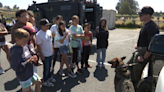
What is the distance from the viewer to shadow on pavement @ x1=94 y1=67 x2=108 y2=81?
373 cm

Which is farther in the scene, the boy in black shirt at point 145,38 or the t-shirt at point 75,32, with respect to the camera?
the t-shirt at point 75,32

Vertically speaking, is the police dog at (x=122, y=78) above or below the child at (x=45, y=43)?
below

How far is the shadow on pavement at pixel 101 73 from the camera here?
373 cm

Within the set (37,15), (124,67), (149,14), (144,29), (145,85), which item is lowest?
(145,85)

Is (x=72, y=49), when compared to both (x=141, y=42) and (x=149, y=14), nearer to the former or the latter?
(x=141, y=42)

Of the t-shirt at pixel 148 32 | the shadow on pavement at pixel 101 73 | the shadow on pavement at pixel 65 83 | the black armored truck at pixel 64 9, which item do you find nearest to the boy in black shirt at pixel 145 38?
the t-shirt at pixel 148 32

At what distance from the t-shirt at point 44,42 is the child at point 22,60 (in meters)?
0.72

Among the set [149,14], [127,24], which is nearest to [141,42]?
[149,14]

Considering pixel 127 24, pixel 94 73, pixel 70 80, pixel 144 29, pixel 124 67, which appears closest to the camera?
pixel 124 67

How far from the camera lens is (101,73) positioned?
401 cm

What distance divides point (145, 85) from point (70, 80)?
7.07 ft

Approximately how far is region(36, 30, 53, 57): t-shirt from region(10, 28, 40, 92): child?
0.72m

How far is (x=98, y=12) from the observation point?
27.7 ft

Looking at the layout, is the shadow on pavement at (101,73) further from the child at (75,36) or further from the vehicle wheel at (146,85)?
the vehicle wheel at (146,85)
